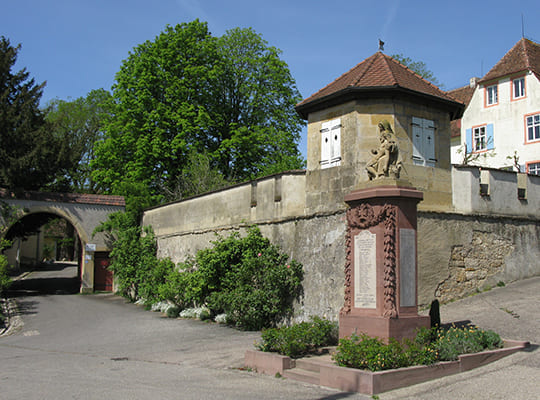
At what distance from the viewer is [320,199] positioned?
14984 mm

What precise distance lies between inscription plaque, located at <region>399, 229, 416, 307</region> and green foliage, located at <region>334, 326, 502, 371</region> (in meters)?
0.58

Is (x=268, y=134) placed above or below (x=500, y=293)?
above

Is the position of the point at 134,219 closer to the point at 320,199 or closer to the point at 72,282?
the point at 72,282

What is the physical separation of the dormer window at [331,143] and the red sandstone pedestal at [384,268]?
16.6 ft

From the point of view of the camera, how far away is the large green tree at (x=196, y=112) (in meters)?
28.8

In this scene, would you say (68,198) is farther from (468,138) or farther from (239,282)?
(468,138)

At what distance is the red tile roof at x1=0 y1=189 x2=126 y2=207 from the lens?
89.4 ft

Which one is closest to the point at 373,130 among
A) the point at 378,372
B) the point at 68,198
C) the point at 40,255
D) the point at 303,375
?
the point at 303,375

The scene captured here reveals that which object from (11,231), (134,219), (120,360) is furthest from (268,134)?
(120,360)

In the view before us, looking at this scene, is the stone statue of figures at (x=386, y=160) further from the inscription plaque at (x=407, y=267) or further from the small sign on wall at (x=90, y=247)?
the small sign on wall at (x=90, y=247)

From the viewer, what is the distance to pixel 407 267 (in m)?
9.37

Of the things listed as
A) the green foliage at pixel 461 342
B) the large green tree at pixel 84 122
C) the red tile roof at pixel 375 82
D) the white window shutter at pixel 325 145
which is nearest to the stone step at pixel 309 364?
the green foliage at pixel 461 342

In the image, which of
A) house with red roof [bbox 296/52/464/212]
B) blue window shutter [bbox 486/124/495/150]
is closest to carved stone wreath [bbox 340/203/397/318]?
house with red roof [bbox 296/52/464/212]

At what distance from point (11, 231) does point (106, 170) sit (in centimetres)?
604
